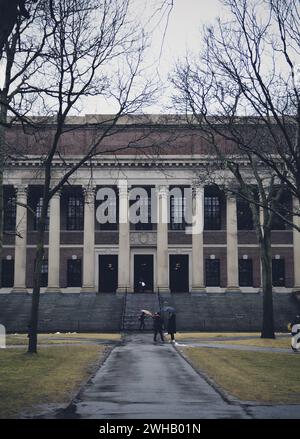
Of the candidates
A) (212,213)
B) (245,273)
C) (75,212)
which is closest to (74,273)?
(75,212)

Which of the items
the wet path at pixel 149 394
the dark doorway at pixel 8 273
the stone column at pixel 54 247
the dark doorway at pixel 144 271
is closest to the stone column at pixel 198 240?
the dark doorway at pixel 144 271

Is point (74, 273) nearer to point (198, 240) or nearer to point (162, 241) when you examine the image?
point (162, 241)

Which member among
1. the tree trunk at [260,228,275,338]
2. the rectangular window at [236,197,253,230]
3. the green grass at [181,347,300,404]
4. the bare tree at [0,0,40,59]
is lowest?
the green grass at [181,347,300,404]

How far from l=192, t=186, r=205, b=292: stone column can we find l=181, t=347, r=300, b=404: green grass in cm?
2402

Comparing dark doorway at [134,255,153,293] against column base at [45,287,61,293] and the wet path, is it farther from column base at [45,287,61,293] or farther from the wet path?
the wet path

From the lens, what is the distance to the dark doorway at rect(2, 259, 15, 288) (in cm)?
5178

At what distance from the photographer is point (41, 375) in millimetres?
16109

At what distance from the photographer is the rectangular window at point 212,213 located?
52844 mm

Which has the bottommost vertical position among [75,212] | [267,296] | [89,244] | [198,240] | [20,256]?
[267,296]

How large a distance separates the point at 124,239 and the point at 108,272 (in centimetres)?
370

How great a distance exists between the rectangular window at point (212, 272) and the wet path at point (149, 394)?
30635 millimetres

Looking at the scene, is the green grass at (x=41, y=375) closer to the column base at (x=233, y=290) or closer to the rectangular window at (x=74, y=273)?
the column base at (x=233, y=290)

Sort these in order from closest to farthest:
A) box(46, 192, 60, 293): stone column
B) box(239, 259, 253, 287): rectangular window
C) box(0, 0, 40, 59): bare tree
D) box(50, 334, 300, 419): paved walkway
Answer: box(0, 0, 40, 59): bare tree
box(50, 334, 300, 419): paved walkway
box(46, 192, 60, 293): stone column
box(239, 259, 253, 287): rectangular window

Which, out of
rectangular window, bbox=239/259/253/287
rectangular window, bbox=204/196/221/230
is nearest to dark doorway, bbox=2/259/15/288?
rectangular window, bbox=204/196/221/230
